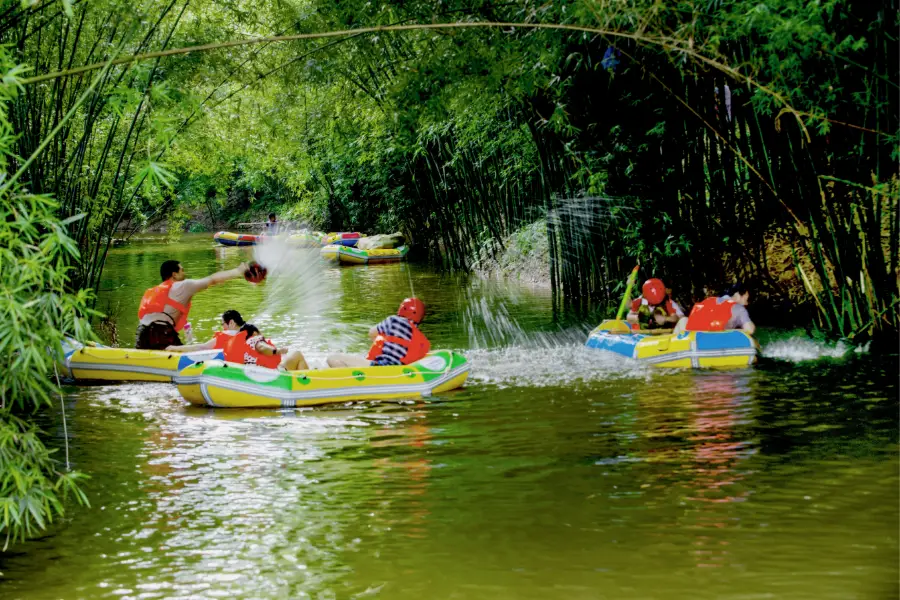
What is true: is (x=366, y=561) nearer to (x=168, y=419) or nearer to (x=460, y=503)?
(x=460, y=503)

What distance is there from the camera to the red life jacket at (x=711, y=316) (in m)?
9.85

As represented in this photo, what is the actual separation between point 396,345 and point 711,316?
3155 millimetres

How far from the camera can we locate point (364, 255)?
82.1ft

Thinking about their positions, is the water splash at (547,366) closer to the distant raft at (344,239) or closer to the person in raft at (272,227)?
the distant raft at (344,239)

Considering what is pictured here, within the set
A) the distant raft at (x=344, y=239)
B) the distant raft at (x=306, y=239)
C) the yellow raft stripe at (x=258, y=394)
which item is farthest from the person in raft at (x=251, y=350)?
the distant raft at (x=306, y=239)

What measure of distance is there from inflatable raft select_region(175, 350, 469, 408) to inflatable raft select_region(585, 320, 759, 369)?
8.54 feet

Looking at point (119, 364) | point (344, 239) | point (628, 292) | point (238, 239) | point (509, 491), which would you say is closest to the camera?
point (509, 491)

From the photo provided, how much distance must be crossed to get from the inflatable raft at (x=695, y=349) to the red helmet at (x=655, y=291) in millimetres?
883

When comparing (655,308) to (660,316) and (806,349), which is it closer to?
(660,316)

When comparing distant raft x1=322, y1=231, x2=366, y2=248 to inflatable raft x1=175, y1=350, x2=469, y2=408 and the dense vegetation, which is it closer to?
the dense vegetation

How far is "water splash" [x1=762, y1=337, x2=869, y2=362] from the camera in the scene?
9.59 meters

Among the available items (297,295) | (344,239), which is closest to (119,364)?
(297,295)

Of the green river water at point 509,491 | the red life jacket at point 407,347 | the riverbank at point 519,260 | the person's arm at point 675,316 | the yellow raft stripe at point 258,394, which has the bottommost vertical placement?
the green river water at point 509,491

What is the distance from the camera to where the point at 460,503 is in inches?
221
